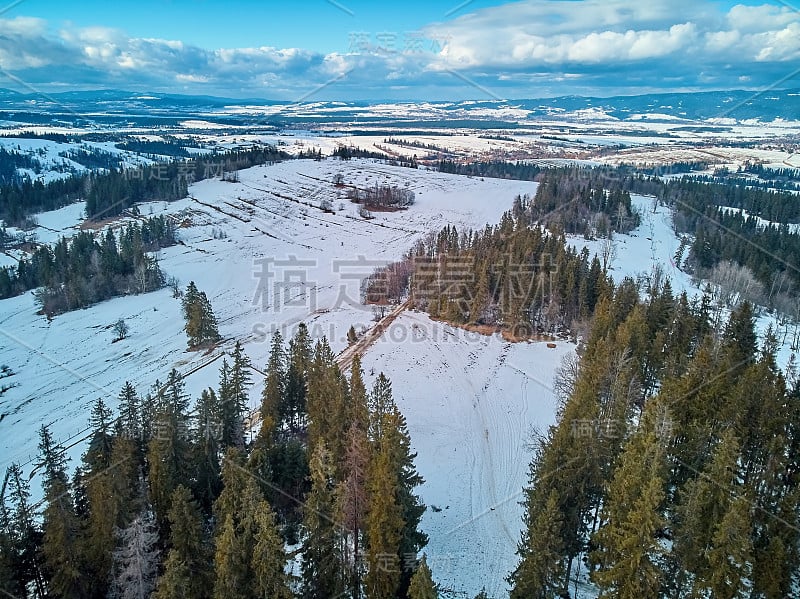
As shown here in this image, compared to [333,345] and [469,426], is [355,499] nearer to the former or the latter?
[469,426]

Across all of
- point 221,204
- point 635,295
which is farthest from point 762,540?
point 221,204

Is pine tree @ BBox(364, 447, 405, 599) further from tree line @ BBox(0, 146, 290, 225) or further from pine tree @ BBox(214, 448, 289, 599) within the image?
tree line @ BBox(0, 146, 290, 225)

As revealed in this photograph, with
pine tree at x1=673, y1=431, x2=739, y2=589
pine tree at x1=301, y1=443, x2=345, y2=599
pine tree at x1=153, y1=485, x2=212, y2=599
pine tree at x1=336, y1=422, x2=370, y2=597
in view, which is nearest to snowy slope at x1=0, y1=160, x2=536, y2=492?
pine tree at x1=153, y1=485, x2=212, y2=599


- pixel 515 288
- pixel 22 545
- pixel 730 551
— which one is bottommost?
pixel 22 545

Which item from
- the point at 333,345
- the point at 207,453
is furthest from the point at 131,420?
the point at 333,345

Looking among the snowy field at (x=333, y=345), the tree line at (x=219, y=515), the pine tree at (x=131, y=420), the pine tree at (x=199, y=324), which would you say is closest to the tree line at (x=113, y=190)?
the snowy field at (x=333, y=345)

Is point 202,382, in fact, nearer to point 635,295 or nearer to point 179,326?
point 179,326
